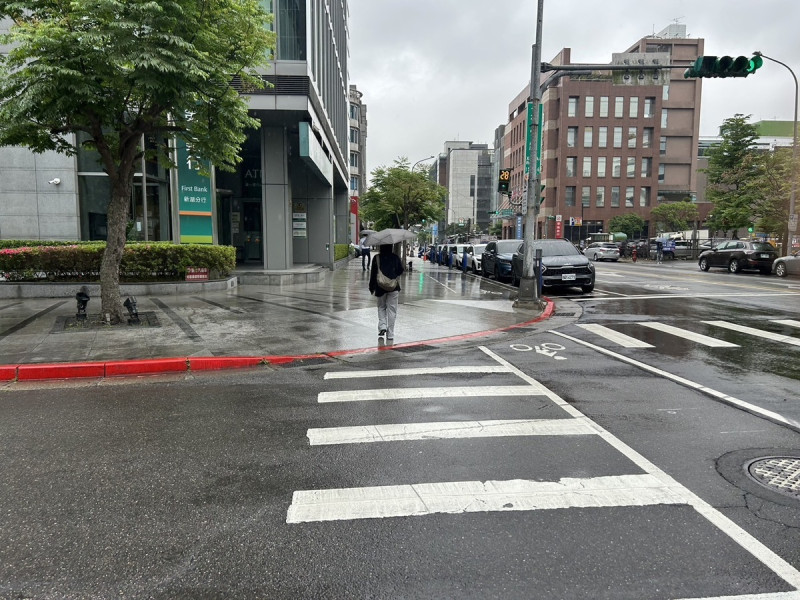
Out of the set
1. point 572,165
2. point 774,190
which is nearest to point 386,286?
point 774,190

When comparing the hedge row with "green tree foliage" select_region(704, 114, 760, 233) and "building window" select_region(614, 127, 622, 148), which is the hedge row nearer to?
"green tree foliage" select_region(704, 114, 760, 233)

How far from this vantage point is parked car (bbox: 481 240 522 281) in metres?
22.9

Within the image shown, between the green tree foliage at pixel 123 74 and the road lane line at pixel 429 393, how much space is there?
5.61 metres

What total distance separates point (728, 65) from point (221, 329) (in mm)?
13110

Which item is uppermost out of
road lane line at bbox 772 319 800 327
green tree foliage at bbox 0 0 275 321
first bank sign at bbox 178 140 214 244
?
green tree foliage at bbox 0 0 275 321

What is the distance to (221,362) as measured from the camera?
7957mm

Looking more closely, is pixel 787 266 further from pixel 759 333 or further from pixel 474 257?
pixel 759 333

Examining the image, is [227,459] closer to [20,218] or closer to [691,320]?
[691,320]

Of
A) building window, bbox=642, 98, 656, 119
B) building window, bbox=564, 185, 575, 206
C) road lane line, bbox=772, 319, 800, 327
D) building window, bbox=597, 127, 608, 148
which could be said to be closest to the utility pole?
road lane line, bbox=772, 319, 800, 327

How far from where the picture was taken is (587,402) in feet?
20.1

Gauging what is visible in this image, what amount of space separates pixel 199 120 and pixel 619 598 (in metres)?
10.7

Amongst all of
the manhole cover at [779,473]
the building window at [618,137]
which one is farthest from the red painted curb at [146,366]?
the building window at [618,137]

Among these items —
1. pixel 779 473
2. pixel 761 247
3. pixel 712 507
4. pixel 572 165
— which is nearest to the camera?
pixel 712 507

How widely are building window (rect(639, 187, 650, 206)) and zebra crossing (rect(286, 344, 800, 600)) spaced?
8677 cm
